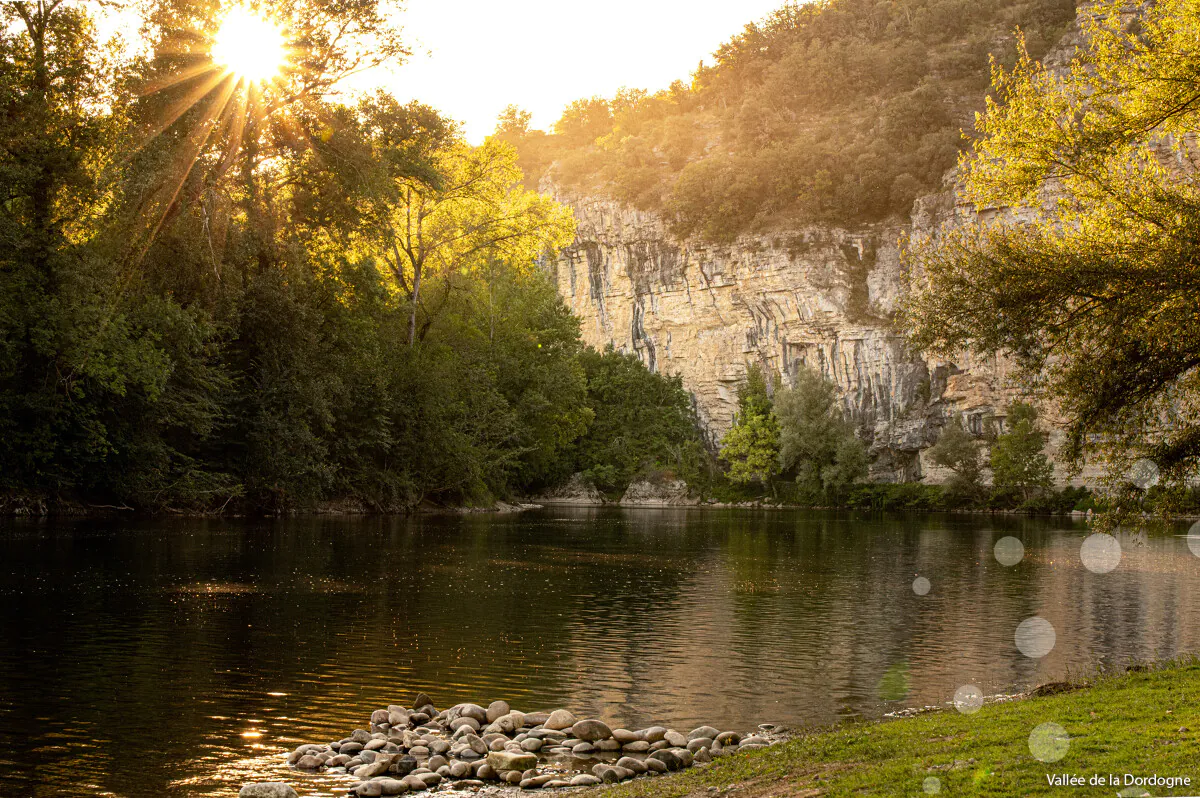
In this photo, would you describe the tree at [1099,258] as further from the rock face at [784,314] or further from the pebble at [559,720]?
the rock face at [784,314]

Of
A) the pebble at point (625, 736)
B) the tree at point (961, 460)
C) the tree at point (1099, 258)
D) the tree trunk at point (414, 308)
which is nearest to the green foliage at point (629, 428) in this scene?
the tree at point (961, 460)

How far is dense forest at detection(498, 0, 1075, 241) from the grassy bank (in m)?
104

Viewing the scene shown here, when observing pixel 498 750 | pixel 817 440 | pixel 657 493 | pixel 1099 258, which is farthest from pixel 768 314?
pixel 498 750

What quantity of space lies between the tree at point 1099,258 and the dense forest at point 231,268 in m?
24.8

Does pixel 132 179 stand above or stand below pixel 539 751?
above

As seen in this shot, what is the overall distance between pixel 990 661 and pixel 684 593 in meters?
9.20

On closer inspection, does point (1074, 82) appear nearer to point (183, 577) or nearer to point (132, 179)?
point (183, 577)

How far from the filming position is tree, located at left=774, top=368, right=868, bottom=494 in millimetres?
90062

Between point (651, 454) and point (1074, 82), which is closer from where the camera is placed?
point (1074, 82)

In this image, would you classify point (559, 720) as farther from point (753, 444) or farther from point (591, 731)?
point (753, 444)

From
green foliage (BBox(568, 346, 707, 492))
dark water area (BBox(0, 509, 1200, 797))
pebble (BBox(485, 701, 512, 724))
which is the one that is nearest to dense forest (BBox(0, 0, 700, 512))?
dark water area (BBox(0, 509, 1200, 797))

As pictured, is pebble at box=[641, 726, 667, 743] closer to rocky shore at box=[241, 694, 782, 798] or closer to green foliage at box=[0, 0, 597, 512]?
rocky shore at box=[241, 694, 782, 798]

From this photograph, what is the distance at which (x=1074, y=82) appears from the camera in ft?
67.8

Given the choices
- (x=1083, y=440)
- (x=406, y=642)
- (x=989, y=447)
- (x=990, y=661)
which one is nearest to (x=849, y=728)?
(x=990, y=661)
